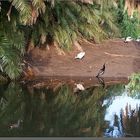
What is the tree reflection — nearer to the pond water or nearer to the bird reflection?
the pond water

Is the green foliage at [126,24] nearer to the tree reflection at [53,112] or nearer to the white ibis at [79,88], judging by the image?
the white ibis at [79,88]

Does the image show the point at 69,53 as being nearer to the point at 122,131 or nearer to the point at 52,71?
the point at 52,71

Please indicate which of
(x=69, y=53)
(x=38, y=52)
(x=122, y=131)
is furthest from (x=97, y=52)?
(x=122, y=131)

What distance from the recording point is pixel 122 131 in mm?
6594

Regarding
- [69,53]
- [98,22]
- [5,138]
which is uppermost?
[98,22]

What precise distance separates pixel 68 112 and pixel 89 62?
4921 mm

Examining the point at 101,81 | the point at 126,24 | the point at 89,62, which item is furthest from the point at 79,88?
the point at 126,24

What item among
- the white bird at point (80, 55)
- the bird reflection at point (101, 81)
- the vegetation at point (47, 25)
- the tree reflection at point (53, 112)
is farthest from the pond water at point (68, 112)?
the white bird at point (80, 55)

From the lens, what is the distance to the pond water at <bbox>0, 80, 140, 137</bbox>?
6.57 m

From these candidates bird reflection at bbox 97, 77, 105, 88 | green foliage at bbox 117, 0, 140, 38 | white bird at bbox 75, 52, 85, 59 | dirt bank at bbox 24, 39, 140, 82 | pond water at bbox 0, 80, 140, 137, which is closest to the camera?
pond water at bbox 0, 80, 140, 137

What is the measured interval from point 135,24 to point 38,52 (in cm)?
536

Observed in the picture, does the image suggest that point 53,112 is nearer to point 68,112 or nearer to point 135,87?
point 68,112

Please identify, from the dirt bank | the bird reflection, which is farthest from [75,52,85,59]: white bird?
the bird reflection

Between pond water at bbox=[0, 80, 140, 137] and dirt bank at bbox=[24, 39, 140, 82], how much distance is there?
1819 millimetres
